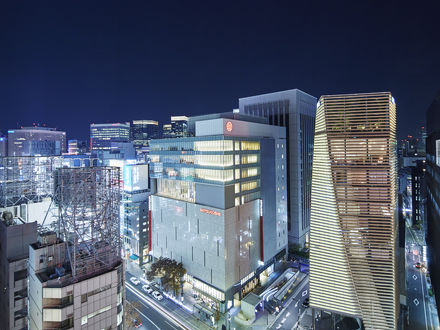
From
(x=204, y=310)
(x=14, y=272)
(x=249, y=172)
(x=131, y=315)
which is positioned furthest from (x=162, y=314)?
(x=249, y=172)

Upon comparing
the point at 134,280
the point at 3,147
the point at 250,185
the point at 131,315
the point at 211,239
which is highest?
the point at 3,147

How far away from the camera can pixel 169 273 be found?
5147cm

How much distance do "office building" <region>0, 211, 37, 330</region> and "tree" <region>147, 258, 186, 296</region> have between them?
25495mm

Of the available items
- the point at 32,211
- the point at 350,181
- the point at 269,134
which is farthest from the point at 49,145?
the point at 350,181

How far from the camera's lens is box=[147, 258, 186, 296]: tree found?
50.6 meters

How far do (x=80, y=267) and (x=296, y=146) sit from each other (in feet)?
199

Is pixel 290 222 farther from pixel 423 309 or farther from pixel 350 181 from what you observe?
pixel 350 181

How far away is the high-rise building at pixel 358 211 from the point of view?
1372 inches

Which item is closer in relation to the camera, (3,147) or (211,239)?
(211,239)

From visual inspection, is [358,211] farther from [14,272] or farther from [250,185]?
[14,272]

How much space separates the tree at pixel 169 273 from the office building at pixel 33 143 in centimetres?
11715

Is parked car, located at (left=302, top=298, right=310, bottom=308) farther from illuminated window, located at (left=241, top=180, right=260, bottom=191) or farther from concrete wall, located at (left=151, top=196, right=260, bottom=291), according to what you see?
illuminated window, located at (left=241, top=180, right=260, bottom=191)

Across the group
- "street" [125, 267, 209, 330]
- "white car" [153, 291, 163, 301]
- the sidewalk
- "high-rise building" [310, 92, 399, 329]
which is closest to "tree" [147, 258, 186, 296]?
"white car" [153, 291, 163, 301]

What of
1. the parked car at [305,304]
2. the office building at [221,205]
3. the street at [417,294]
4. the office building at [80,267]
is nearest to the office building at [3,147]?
the office building at [221,205]
